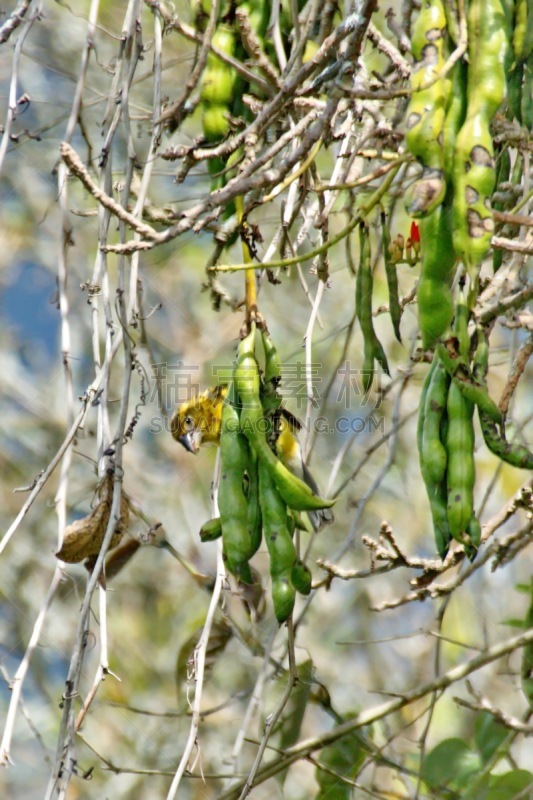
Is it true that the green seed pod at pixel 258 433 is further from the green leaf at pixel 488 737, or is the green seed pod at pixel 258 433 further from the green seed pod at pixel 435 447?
the green leaf at pixel 488 737

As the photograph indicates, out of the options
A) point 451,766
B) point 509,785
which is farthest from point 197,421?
point 509,785

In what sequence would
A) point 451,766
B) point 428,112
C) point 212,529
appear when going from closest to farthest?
point 428,112 < point 212,529 < point 451,766

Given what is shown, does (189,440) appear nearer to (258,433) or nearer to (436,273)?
(258,433)

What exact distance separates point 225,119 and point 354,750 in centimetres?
169

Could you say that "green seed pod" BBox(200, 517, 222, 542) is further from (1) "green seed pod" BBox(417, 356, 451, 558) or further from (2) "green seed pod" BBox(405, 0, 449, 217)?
(2) "green seed pod" BBox(405, 0, 449, 217)

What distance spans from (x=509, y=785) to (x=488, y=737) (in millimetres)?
219

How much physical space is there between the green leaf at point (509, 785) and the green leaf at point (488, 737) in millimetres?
176

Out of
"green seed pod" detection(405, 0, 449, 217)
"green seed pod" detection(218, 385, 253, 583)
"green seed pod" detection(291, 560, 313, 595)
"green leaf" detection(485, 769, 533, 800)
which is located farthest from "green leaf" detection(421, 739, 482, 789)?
"green seed pod" detection(405, 0, 449, 217)

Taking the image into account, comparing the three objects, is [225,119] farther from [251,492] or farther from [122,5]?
[122,5]

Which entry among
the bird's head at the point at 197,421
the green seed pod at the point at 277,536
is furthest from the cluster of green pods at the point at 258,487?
the bird's head at the point at 197,421

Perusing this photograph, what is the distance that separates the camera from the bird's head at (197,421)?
3.04 meters

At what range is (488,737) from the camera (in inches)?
95.4

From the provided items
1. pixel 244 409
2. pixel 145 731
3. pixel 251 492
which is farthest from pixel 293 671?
pixel 145 731

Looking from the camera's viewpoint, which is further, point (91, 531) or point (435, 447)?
point (91, 531)
